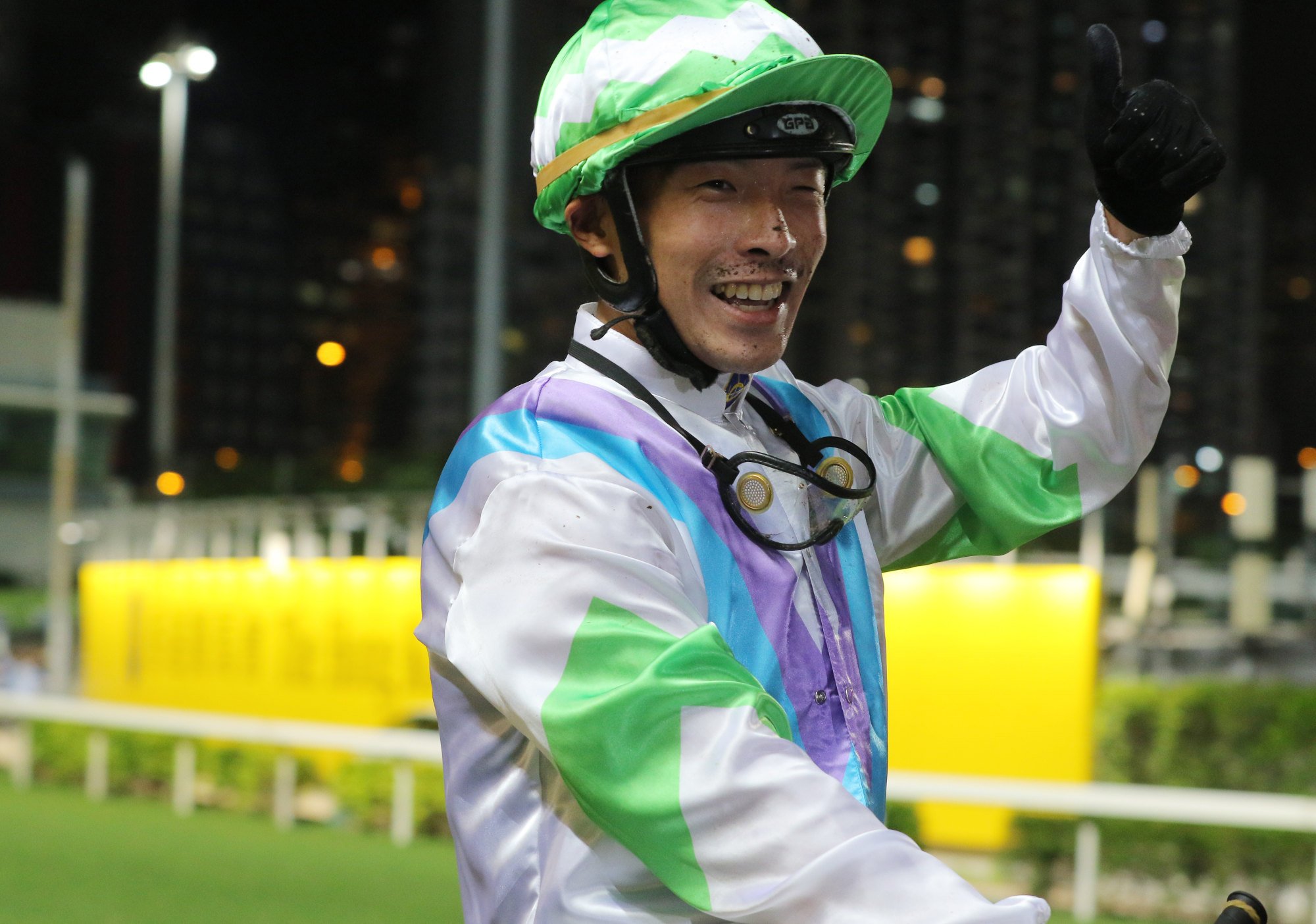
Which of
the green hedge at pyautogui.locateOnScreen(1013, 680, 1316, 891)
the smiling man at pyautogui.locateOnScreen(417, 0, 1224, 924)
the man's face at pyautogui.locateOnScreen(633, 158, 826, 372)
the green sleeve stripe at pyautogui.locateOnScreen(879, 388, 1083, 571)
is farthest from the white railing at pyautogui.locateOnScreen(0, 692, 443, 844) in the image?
the man's face at pyautogui.locateOnScreen(633, 158, 826, 372)

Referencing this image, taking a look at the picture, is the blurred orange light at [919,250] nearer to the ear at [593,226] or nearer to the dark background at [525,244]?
the dark background at [525,244]

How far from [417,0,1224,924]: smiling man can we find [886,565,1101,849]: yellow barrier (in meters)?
5.98

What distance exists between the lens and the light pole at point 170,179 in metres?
15.7

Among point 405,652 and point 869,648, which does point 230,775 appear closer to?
point 405,652

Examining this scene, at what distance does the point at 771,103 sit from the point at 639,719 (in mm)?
594

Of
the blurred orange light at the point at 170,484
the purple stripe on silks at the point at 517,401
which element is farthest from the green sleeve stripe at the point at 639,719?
the blurred orange light at the point at 170,484

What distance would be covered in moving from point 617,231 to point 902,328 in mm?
23523

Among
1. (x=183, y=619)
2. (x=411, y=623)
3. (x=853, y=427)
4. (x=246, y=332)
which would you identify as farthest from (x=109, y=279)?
(x=853, y=427)

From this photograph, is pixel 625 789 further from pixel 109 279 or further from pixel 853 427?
pixel 109 279

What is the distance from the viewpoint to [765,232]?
1.50 metres

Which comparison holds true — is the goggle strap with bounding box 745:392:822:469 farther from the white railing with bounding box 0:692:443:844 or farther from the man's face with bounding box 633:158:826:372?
the white railing with bounding box 0:692:443:844

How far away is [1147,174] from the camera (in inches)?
61.2

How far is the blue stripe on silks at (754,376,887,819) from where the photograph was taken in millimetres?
1535

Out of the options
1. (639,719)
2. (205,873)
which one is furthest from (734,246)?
(205,873)
